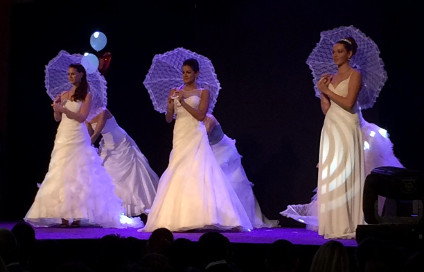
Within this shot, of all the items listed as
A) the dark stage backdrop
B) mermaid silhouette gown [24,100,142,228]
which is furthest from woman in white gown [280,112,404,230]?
mermaid silhouette gown [24,100,142,228]

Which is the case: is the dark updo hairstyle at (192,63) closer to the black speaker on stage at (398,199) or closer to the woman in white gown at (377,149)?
the woman in white gown at (377,149)

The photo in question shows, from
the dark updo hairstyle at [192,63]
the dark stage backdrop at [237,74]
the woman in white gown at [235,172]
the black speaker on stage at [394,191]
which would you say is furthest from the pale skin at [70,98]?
the black speaker on stage at [394,191]

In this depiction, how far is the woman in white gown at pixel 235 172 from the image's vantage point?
918 cm

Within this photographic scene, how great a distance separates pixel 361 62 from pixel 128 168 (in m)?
3.50

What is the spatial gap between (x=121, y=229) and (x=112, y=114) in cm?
234

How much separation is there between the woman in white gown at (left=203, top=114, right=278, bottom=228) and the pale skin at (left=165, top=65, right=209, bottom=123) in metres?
1.13

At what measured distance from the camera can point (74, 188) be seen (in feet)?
27.4

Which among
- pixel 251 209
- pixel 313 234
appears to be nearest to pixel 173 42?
pixel 251 209

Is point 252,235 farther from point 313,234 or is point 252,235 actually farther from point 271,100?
point 271,100

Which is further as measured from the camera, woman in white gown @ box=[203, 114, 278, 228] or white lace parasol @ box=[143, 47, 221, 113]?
woman in white gown @ box=[203, 114, 278, 228]

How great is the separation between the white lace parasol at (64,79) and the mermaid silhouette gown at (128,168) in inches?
31.5

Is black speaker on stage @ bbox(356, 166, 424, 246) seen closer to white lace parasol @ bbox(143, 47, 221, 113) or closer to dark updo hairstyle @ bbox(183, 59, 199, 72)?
dark updo hairstyle @ bbox(183, 59, 199, 72)

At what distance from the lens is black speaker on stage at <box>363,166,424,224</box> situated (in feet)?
19.4

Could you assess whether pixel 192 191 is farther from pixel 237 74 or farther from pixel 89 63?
pixel 237 74
